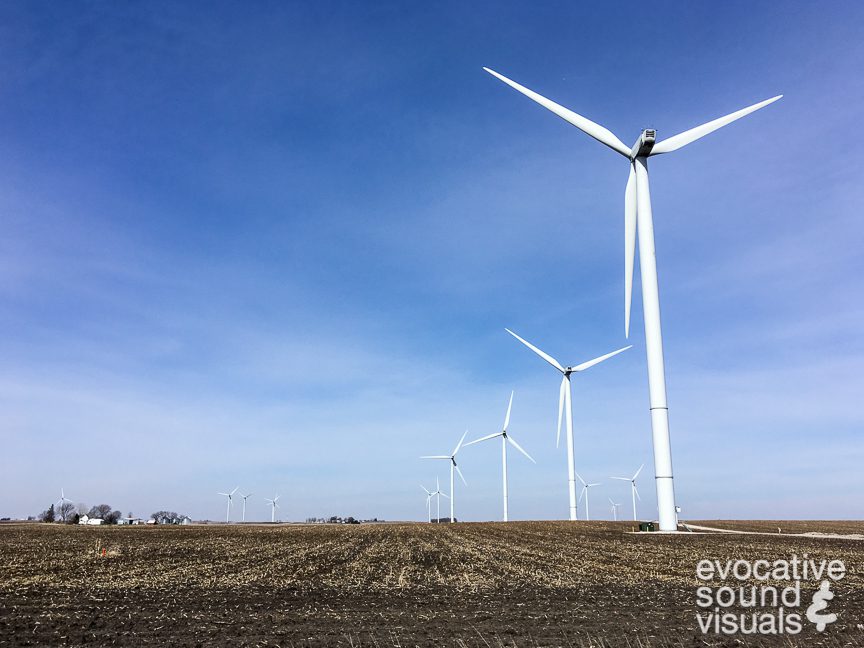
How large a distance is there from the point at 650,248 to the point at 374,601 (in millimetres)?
39829

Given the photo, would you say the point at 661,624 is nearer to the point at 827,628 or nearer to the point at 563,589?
the point at 827,628

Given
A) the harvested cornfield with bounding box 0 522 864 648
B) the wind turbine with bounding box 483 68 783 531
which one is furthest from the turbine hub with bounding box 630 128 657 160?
the harvested cornfield with bounding box 0 522 864 648

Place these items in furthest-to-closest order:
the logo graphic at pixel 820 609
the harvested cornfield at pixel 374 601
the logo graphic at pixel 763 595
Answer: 1. the logo graphic at pixel 820 609
2. the logo graphic at pixel 763 595
3. the harvested cornfield at pixel 374 601

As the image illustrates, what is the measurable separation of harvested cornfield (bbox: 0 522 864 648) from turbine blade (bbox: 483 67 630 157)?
32199 mm

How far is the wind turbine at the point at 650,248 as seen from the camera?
49.2m

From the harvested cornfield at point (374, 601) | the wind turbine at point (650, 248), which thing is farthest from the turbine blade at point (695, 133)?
the harvested cornfield at point (374, 601)

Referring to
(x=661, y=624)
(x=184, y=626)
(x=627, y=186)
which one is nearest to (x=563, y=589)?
(x=661, y=624)

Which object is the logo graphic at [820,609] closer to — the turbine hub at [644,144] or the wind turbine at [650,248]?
the wind turbine at [650,248]

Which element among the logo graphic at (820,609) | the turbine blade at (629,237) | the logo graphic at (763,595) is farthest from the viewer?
the turbine blade at (629,237)

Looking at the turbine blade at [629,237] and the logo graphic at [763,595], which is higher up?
the turbine blade at [629,237]

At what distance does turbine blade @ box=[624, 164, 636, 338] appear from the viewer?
4894cm

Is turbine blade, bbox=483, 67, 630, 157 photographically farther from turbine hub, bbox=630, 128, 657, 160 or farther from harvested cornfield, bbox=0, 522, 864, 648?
harvested cornfield, bbox=0, 522, 864, 648

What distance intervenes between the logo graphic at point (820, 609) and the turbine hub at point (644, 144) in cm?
3740

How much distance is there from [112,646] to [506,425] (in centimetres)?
10408
